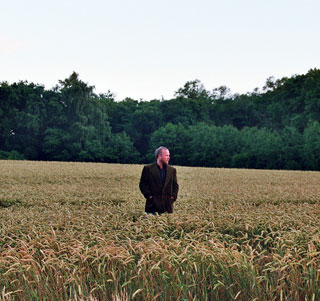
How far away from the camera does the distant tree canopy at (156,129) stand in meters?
53.6

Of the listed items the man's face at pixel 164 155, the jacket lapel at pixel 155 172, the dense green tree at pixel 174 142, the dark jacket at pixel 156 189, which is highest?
the dense green tree at pixel 174 142

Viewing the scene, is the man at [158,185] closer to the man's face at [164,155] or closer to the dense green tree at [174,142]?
the man's face at [164,155]

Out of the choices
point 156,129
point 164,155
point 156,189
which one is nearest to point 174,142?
point 156,129

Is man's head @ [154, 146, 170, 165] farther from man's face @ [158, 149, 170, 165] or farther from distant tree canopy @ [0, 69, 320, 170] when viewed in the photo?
distant tree canopy @ [0, 69, 320, 170]

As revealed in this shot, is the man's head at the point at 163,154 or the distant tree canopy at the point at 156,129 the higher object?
the distant tree canopy at the point at 156,129

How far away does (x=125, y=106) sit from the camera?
69.8m

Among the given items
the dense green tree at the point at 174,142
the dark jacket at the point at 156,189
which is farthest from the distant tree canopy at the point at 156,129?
the dark jacket at the point at 156,189

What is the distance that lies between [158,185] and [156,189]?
0.30 feet

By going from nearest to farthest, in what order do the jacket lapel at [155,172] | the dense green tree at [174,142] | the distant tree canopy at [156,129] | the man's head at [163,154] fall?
the man's head at [163,154]
the jacket lapel at [155,172]
the distant tree canopy at [156,129]
the dense green tree at [174,142]

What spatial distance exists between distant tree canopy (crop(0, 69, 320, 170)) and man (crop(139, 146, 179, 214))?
44.2m

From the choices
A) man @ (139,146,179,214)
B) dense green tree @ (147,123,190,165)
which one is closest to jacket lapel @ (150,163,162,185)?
man @ (139,146,179,214)

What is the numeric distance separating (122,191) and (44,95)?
50.2 m

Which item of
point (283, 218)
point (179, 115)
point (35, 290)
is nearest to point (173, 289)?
point (35, 290)

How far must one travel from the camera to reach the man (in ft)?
27.0
